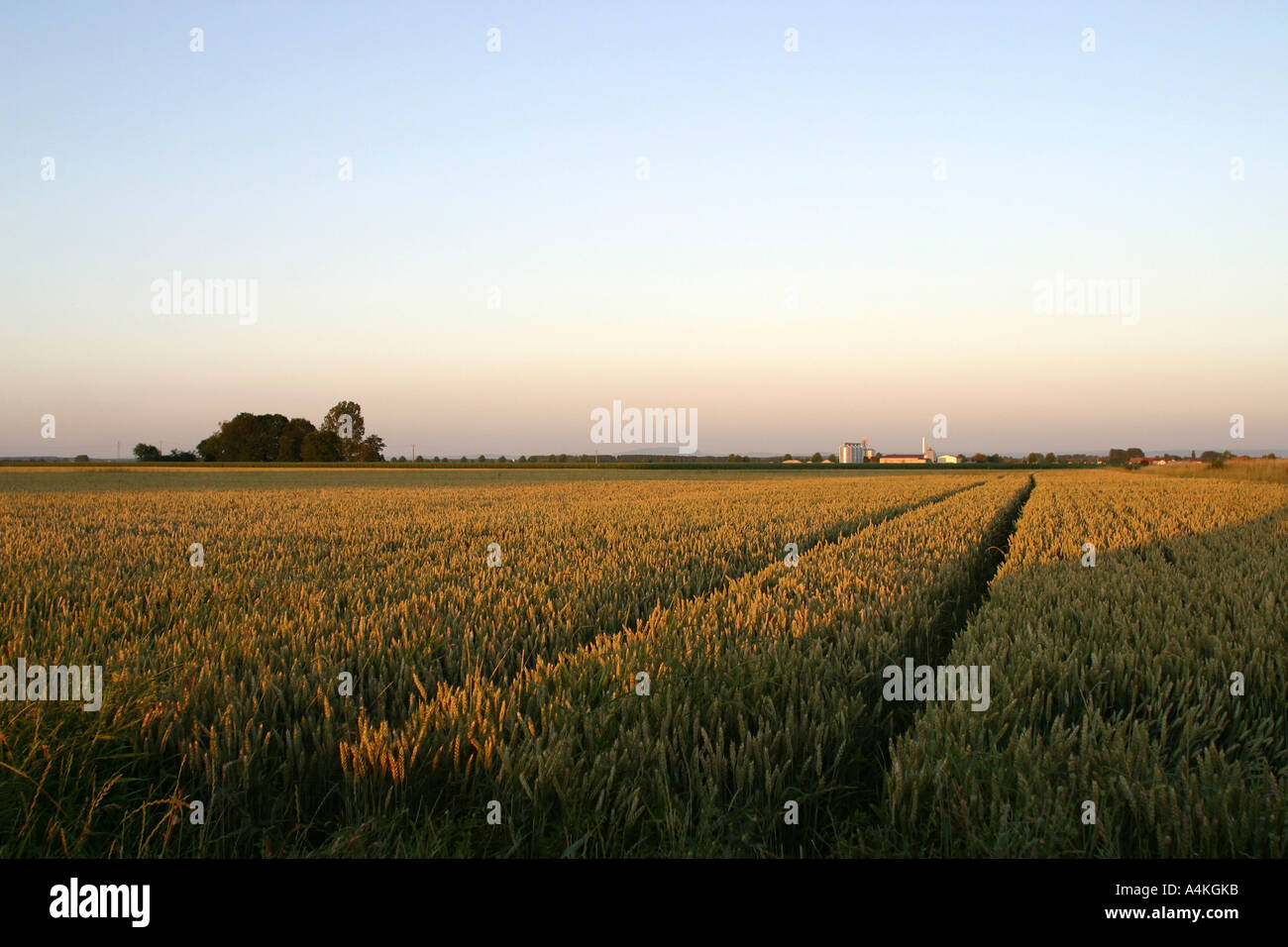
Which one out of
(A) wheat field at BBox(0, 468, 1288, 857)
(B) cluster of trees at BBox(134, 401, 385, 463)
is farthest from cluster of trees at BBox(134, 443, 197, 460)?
(A) wheat field at BBox(0, 468, 1288, 857)

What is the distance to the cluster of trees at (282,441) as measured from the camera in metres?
103

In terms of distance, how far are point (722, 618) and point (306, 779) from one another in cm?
259

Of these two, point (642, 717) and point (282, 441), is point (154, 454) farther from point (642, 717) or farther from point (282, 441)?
point (642, 717)

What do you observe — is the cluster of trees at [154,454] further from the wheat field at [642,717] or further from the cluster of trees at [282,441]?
the wheat field at [642,717]

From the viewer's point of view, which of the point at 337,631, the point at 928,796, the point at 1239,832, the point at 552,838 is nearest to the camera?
the point at 1239,832

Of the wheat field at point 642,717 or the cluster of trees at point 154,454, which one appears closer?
the wheat field at point 642,717

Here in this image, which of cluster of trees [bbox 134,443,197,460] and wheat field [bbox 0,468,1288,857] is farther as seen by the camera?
cluster of trees [bbox 134,443,197,460]

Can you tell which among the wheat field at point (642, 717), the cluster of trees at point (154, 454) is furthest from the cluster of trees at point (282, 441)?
the wheat field at point (642, 717)

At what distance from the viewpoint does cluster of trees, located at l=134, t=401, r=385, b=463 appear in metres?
103

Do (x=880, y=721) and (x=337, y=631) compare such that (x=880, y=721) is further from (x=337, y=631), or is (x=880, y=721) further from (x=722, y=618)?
(x=337, y=631)

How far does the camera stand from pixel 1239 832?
1.86 meters

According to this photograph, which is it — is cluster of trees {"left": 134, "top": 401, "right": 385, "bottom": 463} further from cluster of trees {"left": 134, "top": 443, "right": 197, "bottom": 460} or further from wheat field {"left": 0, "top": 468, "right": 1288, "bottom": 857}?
wheat field {"left": 0, "top": 468, "right": 1288, "bottom": 857}

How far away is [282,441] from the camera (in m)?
108
